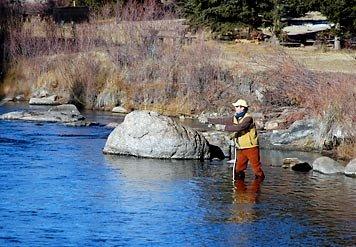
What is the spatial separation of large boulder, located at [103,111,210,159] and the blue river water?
408mm

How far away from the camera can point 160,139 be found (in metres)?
26.3

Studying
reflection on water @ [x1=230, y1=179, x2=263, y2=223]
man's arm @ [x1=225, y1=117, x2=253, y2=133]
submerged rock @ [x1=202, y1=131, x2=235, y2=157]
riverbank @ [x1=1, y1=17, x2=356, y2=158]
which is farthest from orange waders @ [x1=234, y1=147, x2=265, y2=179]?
riverbank @ [x1=1, y1=17, x2=356, y2=158]

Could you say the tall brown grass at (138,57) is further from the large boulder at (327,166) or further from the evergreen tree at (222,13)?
the large boulder at (327,166)

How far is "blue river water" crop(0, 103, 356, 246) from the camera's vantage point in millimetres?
17047

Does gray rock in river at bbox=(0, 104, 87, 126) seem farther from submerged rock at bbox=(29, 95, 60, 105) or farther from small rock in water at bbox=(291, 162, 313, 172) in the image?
small rock in water at bbox=(291, 162, 313, 172)

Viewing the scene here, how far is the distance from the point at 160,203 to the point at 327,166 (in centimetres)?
678

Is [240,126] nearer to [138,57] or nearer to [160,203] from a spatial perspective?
[160,203]

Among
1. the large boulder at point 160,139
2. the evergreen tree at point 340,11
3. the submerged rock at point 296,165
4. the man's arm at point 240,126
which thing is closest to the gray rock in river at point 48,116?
the large boulder at point 160,139

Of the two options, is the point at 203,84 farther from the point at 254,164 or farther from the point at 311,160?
the point at 254,164

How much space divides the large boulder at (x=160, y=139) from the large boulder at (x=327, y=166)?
3.31 m

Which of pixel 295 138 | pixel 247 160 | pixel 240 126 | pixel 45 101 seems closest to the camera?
pixel 240 126

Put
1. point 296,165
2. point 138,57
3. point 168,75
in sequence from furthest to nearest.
→ 1. point 138,57
2. point 168,75
3. point 296,165

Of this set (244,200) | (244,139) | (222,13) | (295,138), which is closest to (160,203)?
(244,200)

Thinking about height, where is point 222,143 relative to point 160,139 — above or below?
below
